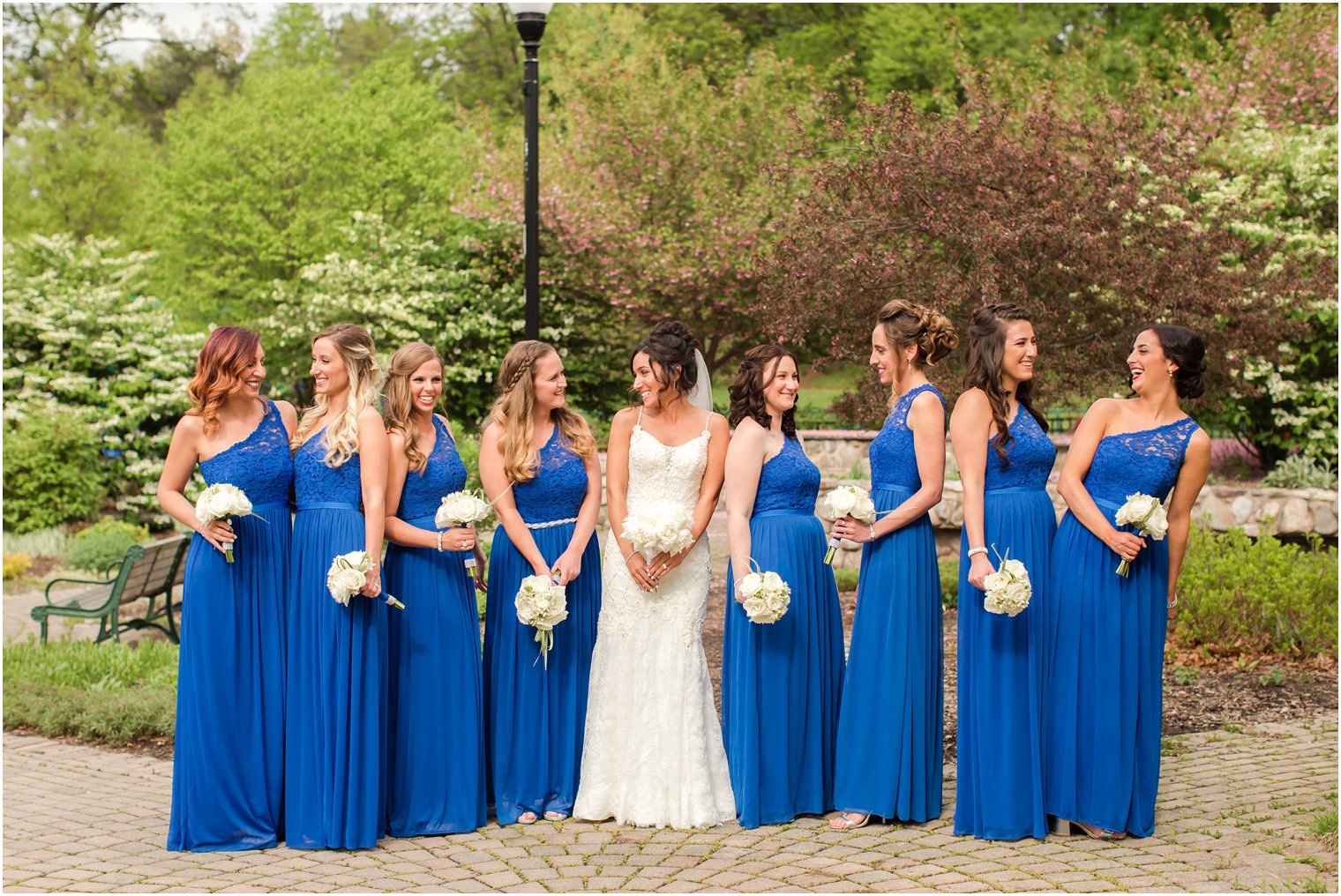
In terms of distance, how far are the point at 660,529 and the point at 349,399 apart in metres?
1.48

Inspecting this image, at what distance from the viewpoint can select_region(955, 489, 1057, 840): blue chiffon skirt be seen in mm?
5555

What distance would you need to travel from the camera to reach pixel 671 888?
16.1ft

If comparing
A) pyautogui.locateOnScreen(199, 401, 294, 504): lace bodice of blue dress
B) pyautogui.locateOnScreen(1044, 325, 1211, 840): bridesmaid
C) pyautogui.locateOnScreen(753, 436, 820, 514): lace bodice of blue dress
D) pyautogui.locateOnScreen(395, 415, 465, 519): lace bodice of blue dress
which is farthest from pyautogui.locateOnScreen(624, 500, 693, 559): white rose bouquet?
pyautogui.locateOnScreen(1044, 325, 1211, 840): bridesmaid

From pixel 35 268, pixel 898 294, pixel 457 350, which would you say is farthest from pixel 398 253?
pixel 898 294

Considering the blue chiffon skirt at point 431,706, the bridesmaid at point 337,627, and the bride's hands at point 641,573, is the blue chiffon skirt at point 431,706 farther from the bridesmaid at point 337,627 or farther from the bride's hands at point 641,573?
the bride's hands at point 641,573

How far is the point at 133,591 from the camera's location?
978cm

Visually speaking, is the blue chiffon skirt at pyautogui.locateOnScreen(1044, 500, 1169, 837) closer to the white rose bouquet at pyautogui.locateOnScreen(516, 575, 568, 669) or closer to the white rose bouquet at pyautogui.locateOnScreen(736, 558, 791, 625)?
the white rose bouquet at pyautogui.locateOnScreen(736, 558, 791, 625)

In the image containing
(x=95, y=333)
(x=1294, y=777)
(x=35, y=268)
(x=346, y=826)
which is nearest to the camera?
(x=346, y=826)

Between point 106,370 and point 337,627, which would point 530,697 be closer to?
point 337,627

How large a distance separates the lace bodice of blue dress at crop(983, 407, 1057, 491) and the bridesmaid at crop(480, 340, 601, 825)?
177 centimetres

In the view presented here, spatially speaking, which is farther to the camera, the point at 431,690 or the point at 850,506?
the point at 431,690

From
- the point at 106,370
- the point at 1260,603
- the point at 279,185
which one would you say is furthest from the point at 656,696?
the point at 279,185

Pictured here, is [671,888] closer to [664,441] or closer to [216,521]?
[664,441]

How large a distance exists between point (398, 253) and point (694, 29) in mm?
13113
